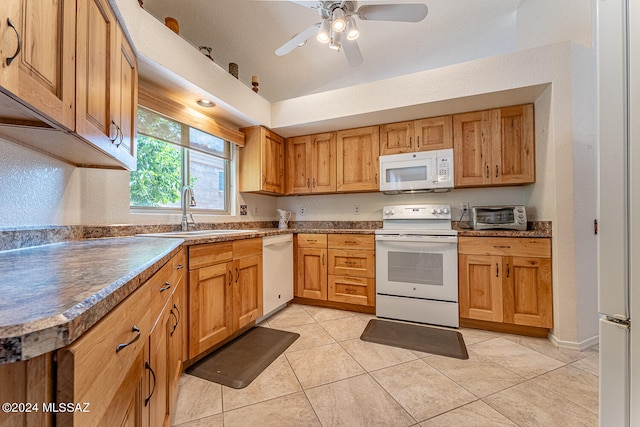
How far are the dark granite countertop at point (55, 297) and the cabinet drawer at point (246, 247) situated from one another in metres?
1.18

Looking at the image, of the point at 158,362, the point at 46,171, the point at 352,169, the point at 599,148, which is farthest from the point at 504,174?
the point at 46,171

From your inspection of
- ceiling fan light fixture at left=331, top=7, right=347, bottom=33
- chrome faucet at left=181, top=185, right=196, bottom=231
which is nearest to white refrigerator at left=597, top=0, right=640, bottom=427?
ceiling fan light fixture at left=331, top=7, right=347, bottom=33

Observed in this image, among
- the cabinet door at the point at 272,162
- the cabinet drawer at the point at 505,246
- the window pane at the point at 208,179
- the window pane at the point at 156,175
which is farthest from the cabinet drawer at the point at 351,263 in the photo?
the window pane at the point at 156,175

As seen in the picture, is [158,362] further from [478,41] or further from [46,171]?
[478,41]

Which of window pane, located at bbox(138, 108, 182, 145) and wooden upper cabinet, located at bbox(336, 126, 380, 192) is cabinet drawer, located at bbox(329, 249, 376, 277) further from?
window pane, located at bbox(138, 108, 182, 145)

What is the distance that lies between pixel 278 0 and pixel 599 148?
237 centimetres

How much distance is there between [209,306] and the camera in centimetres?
177

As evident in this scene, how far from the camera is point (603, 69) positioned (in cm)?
70

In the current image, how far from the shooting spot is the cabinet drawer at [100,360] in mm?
371

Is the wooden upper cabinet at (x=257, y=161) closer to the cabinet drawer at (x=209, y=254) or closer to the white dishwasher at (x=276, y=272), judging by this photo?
the white dishwasher at (x=276, y=272)

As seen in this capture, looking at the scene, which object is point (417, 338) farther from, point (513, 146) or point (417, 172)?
point (513, 146)

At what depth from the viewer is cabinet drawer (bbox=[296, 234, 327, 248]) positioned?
285 centimetres

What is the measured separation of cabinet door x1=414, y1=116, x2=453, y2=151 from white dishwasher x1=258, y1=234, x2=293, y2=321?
177cm

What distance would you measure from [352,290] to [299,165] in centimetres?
167
